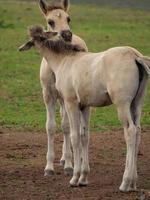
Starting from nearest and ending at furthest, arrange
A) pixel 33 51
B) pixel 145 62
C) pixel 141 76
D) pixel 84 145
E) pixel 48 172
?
pixel 145 62, pixel 141 76, pixel 84 145, pixel 48 172, pixel 33 51

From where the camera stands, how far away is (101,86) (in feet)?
31.1

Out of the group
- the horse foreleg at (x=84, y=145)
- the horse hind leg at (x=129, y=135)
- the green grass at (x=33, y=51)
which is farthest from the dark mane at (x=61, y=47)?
the green grass at (x=33, y=51)

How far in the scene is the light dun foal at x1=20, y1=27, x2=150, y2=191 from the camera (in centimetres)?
924

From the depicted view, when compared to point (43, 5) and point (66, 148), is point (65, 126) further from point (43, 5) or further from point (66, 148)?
point (43, 5)

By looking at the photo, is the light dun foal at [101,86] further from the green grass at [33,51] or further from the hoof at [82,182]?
the green grass at [33,51]

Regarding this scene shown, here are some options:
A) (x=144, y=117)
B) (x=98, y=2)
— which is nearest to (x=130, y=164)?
(x=144, y=117)

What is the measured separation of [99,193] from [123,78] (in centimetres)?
143

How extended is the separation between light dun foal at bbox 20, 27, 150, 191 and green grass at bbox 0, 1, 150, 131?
175 inches

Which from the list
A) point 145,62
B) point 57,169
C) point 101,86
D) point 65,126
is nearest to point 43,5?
point 65,126

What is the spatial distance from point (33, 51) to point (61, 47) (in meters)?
15.6

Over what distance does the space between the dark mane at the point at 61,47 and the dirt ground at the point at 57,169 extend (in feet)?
5.65

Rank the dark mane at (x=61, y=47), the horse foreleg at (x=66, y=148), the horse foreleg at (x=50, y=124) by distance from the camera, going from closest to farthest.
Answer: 1. the dark mane at (x=61, y=47)
2. the horse foreleg at (x=66, y=148)
3. the horse foreleg at (x=50, y=124)

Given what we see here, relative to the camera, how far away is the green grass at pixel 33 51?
16.1 m

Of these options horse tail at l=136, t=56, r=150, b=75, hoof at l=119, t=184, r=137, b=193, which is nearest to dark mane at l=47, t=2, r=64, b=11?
horse tail at l=136, t=56, r=150, b=75
